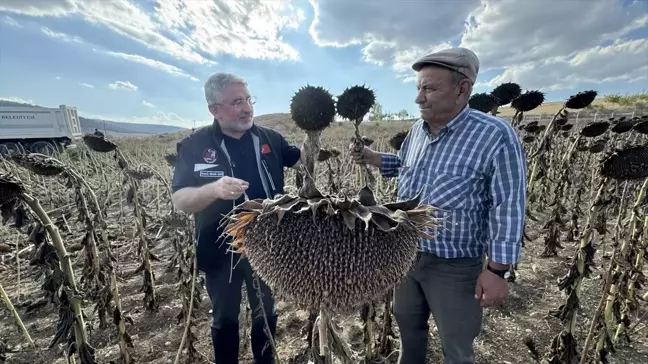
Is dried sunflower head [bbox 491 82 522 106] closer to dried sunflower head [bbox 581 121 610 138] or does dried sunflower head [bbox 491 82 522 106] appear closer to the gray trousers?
dried sunflower head [bbox 581 121 610 138]

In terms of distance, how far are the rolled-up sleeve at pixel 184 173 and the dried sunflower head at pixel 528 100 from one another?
11.9ft

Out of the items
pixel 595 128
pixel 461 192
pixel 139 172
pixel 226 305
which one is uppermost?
pixel 595 128

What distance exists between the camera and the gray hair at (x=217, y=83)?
2.76m

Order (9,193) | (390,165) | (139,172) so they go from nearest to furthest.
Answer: (9,193) → (390,165) → (139,172)

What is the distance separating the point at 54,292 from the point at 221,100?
1.72 metres

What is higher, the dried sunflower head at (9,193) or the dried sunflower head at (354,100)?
the dried sunflower head at (354,100)

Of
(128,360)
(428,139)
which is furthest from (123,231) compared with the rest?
(428,139)

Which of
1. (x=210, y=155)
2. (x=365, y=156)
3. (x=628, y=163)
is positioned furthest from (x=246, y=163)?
(x=628, y=163)

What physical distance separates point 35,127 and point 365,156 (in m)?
30.9

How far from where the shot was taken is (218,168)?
2.81 m

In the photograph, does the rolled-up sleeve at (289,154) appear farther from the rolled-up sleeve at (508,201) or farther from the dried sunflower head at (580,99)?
the dried sunflower head at (580,99)

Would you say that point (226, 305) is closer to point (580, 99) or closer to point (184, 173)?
point (184, 173)

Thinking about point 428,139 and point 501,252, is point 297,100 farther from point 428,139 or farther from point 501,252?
point 501,252

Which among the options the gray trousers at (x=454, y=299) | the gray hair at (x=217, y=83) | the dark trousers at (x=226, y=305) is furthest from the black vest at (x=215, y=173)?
the gray trousers at (x=454, y=299)
